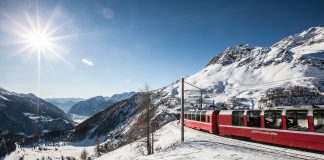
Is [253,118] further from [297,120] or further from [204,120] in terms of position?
[204,120]

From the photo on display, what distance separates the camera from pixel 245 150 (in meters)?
25.0

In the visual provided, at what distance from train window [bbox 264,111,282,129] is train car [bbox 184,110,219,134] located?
12217 mm

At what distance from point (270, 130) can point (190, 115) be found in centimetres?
3073

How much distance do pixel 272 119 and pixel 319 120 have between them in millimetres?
5648

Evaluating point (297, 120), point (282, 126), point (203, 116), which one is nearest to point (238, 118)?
point (282, 126)

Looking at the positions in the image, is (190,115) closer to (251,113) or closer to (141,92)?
(141,92)

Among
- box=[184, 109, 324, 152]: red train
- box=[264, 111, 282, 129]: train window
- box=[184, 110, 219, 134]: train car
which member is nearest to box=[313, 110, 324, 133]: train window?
box=[184, 109, 324, 152]: red train

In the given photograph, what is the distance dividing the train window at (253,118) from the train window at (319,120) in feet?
24.1

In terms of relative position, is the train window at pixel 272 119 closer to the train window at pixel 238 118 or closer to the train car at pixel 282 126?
the train car at pixel 282 126

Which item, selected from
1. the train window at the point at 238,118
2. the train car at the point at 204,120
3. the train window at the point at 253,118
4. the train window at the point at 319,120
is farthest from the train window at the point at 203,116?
the train window at the point at 319,120

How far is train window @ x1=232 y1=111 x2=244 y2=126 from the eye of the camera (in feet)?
107

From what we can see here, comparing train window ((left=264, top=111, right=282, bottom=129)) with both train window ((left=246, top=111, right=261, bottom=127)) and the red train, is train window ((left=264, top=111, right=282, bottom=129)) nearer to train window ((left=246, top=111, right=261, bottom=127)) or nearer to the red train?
the red train

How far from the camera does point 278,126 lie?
26.3 meters

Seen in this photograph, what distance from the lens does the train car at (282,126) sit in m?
22.1
